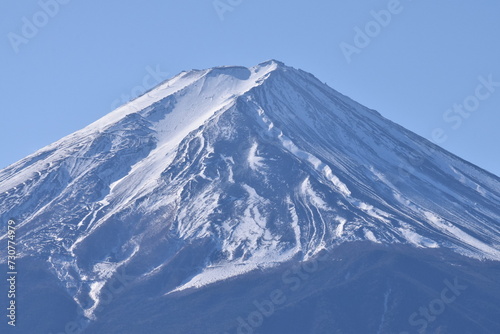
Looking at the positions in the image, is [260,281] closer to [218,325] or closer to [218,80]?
[218,325]

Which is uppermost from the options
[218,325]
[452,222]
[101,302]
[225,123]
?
[225,123]

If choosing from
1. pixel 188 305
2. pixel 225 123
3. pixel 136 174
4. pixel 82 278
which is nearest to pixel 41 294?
pixel 82 278

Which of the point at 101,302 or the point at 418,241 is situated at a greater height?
the point at 101,302

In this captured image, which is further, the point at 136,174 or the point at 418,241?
the point at 136,174

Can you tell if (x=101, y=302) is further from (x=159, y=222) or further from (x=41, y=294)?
(x=159, y=222)

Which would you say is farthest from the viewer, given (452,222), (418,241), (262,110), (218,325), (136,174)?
(262,110)

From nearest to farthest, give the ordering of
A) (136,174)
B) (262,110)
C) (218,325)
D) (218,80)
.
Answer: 1. (218,325)
2. (136,174)
3. (262,110)
4. (218,80)

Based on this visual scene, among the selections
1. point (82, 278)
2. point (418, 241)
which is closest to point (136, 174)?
point (82, 278)
